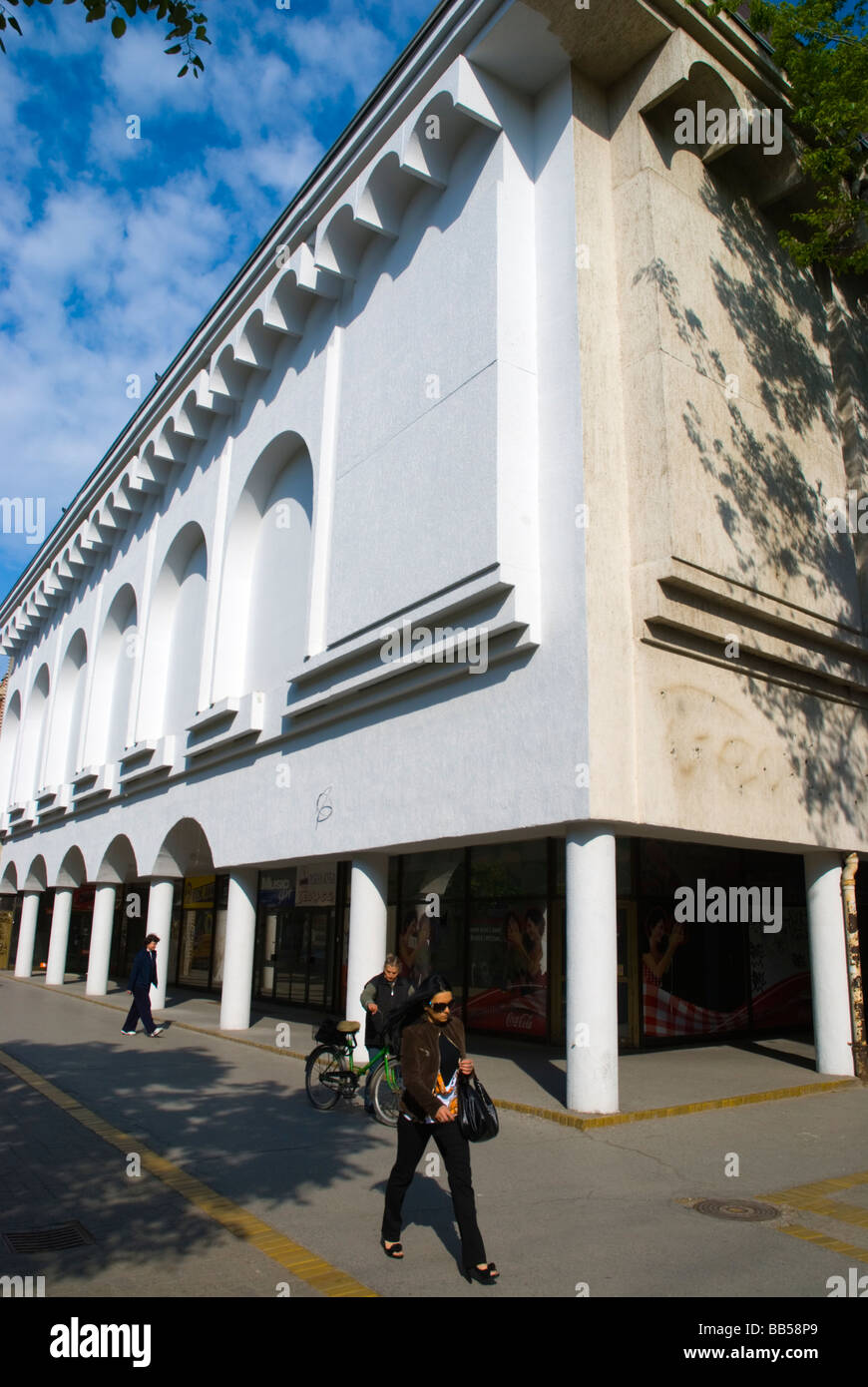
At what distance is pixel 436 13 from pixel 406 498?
7.19 meters

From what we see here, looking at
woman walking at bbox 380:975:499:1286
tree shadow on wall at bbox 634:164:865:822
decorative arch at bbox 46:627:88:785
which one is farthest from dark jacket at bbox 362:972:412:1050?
decorative arch at bbox 46:627:88:785

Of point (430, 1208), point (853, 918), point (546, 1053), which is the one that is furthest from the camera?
point (546, 1053)

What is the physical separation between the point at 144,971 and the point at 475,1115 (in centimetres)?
1243

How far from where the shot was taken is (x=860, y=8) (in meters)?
12.8

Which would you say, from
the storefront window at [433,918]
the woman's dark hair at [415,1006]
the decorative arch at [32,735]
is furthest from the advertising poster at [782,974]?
the decorative arch at [32,735]

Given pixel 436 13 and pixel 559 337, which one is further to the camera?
pixel 436 13

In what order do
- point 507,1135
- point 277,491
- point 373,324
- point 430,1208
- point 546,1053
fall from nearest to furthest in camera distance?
point 430,1208 → point 507,1135 → point 546,1053 → point 373,324 → point 277,491

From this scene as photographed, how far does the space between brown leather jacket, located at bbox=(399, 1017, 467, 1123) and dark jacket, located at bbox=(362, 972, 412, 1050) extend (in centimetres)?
415

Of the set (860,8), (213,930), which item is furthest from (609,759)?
(213,930)

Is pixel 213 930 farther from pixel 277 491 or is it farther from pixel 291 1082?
pixel 291 1082

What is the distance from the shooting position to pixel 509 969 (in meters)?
16.6

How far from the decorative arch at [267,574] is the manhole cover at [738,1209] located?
12.0 meters

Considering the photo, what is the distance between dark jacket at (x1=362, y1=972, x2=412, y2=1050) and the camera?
9969 mm

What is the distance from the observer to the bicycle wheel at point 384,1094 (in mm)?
9945
